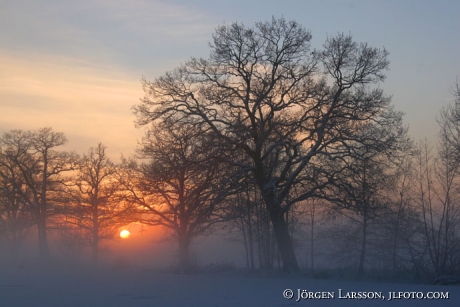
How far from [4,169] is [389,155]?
109 ft

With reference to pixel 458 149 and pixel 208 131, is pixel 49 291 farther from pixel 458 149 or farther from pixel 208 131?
pixel 458 149

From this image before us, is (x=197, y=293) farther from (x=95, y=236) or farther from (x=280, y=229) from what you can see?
(x=95, y=236)

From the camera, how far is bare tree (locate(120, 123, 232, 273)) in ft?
85.5

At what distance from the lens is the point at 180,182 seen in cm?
3278

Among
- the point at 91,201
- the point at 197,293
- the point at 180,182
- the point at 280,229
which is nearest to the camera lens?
the point at 197,293

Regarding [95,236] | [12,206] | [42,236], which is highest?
[12,206]

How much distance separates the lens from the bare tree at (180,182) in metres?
26.0

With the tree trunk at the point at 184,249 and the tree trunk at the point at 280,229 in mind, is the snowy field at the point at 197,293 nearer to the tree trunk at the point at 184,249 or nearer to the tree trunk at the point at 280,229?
the tree trunk at the point at 280,229

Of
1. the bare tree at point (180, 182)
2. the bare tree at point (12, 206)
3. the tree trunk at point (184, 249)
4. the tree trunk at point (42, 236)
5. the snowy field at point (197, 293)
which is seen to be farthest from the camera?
the tree trunk at point (42, 236)

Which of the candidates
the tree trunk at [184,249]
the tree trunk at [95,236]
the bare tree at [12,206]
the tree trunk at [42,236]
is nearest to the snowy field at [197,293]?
the tree trunk at [184,249]

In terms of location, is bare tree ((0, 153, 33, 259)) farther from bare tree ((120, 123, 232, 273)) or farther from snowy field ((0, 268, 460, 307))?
snowy field ((0, 268, 460, 307))

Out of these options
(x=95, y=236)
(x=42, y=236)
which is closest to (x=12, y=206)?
(x=42, y=236)

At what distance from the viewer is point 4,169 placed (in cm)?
4366

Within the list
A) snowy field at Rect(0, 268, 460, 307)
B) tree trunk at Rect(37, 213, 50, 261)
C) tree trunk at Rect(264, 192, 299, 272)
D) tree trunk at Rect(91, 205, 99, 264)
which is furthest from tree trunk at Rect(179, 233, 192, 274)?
tree trunk at Rect(37, 213, 50, 261)
